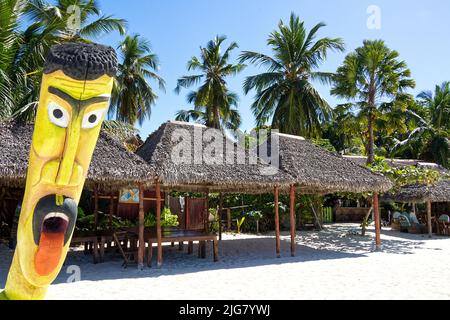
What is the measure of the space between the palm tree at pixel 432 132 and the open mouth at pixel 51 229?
25.2m

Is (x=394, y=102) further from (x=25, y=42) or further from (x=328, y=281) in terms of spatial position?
(x=25, y=42)

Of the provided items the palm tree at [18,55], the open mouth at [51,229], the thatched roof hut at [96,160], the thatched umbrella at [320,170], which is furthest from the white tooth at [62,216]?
the palm tree at [18,55]

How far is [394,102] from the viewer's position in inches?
744

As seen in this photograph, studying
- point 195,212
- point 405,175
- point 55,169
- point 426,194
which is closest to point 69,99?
point 55,169

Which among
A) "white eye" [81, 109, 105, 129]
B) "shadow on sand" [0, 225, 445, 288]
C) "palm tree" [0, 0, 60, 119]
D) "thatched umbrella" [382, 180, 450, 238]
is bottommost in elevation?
"shadow on sand" [0, 225, 445, 288]

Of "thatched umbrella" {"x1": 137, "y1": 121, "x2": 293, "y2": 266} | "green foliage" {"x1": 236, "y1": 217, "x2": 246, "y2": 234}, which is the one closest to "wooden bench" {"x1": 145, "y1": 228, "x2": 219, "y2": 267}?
"thatched umbrella" {"x1": 137, "y1": 121, "x2": 293, "y2": 266}

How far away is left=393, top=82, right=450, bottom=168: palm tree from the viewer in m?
26.8

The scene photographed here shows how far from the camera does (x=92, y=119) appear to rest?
376 cm

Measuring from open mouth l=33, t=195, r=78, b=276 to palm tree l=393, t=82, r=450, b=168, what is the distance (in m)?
25.2

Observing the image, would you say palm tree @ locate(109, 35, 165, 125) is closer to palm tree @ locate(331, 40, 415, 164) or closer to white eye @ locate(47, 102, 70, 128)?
palm tree @ locate(331, 40, 415, 164)

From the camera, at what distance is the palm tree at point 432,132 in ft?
87.8

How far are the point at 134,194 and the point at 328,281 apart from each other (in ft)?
28.3

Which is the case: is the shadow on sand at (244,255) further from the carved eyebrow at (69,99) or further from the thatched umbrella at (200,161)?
the carved eyebrow at (69,99)

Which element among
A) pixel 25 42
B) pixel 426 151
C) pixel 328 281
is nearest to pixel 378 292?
pixel 328 281
